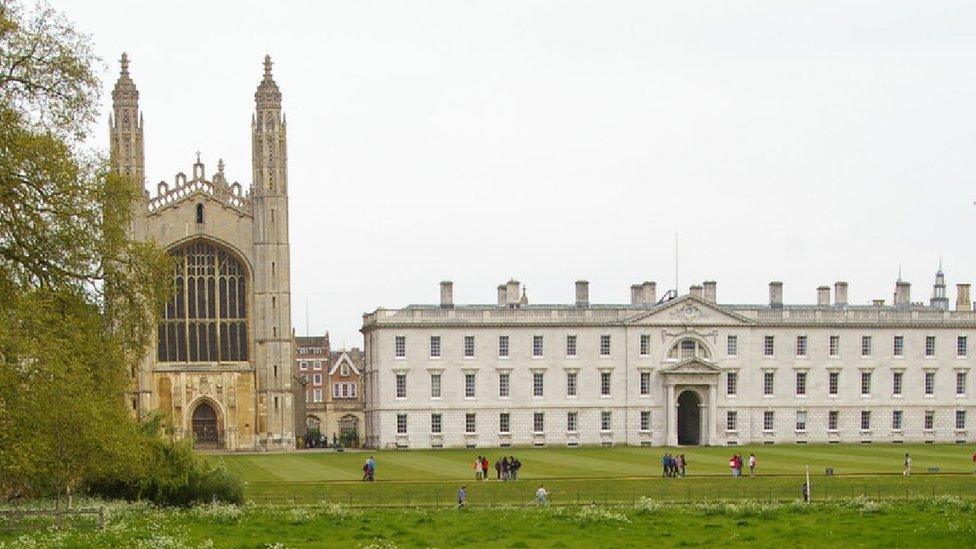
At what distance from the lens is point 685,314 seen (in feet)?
269

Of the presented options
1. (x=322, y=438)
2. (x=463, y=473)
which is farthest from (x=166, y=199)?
(x=463, y=473)

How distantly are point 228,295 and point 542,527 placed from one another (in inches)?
1952

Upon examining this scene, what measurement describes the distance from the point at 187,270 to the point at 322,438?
2154 cm

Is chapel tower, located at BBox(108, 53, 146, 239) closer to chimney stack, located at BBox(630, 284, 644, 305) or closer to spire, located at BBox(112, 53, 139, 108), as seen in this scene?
spire, located at BBox(112, 53, 139, 108)

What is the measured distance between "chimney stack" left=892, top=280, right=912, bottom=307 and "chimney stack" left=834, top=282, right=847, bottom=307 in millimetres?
3993

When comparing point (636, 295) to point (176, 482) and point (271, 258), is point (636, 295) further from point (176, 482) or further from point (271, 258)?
point (176, 482)

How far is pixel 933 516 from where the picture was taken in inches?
1367

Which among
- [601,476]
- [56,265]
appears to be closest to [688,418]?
[601,476]

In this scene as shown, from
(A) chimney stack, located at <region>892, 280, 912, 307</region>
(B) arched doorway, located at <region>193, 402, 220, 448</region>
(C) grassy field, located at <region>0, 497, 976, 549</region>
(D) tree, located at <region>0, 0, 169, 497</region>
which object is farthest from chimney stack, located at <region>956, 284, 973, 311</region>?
(D) tree, located at <region>0, 0, 169, 497</region>

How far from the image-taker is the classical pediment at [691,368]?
3191 inches

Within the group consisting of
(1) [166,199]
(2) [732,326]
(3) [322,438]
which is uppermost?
(1) [166,199]

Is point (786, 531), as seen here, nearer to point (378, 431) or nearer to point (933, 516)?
point (933, 516)

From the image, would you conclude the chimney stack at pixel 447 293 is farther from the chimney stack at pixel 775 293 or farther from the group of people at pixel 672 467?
the group of people at pixel 672 467

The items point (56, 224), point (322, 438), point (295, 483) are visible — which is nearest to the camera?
point (56, 224)
